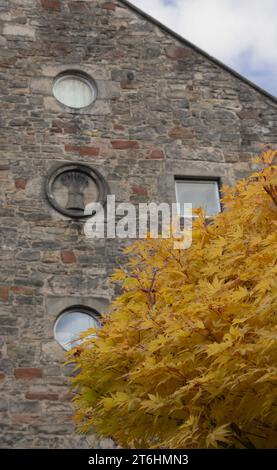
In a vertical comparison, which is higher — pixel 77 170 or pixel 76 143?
pixel 76 143

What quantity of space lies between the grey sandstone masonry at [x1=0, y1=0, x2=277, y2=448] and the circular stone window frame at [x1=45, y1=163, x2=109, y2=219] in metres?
0.09

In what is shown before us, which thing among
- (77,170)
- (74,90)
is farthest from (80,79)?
(77,170)

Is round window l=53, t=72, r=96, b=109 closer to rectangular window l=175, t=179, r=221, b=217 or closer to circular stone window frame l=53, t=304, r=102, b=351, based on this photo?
rectangular window l=175, t=179, r=221, b=217

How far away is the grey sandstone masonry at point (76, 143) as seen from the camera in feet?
38.7

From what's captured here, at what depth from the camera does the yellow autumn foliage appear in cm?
719

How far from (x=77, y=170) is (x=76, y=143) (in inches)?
17.7

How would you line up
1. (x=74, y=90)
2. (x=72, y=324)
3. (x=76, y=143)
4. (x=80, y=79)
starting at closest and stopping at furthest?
(x=72, y=324) → (x=76, y=143) → (x=74, y=90) → (x=80, y=79)

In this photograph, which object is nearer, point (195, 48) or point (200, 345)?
point (200, 345)

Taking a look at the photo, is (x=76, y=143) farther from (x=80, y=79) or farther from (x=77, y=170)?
(x=80, y=79)

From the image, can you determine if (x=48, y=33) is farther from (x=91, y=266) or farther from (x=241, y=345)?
(x=241, y=345)

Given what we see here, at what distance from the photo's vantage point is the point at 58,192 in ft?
43.1

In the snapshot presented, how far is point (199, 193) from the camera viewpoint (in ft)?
45.3

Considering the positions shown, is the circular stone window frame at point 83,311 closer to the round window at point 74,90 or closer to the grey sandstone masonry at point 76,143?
the grey sandstone masonry at point 76,143

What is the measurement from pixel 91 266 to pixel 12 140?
229cm
